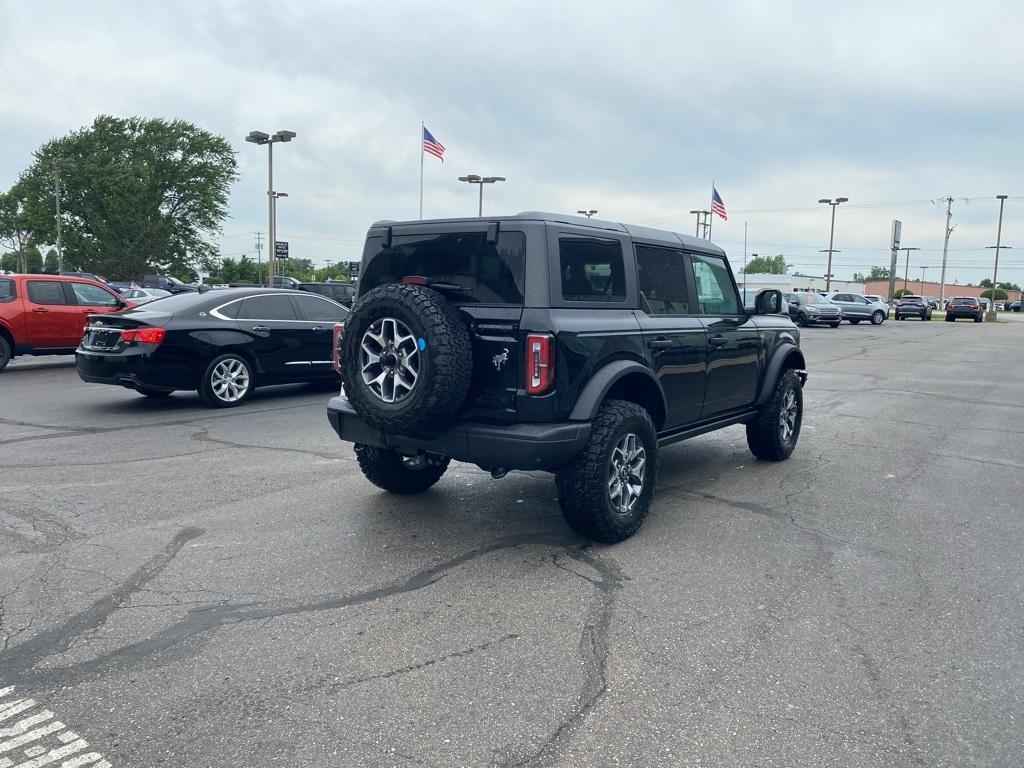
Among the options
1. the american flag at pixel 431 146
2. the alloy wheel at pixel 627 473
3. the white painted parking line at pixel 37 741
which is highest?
the american flag at pixel 431 146

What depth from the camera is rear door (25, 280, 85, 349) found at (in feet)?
43.5

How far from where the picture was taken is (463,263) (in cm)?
479

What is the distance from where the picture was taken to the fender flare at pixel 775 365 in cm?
692

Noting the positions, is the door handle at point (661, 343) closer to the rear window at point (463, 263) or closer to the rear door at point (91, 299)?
the rear window at point (463, 263)

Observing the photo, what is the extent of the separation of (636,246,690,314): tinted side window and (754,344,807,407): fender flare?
148cm

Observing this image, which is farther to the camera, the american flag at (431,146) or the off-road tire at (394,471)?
the american flag at (431,146)

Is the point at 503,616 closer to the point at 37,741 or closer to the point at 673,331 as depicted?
the point at 37,741

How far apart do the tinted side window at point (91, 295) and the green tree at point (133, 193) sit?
159 feet

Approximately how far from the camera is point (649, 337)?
5188mm

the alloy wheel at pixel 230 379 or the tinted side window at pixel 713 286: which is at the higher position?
the tinted side window at pixel 713 286

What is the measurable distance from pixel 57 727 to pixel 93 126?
70.2 m

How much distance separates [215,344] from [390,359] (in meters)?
6.06

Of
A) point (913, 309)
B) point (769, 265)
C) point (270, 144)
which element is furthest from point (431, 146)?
point (769, 265)

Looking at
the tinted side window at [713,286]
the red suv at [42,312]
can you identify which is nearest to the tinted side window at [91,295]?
the red suv at [42,312]
